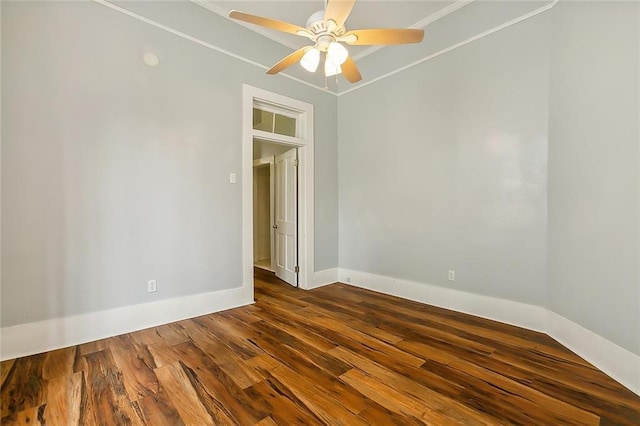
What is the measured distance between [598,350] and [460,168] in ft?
6.36

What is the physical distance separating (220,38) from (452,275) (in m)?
3.89

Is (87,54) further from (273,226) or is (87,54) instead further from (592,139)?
(592,139)

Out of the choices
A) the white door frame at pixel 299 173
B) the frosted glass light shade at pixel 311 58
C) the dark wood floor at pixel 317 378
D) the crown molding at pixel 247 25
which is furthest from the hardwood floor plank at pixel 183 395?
the crown molding at pixel 247 25

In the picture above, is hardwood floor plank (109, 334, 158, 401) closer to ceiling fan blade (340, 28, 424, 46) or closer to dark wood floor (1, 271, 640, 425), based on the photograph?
dark wood floor (1, 271, 640, 425)

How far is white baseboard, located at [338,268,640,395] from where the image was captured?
5.98 feet

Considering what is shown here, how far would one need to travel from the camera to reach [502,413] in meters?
1.53

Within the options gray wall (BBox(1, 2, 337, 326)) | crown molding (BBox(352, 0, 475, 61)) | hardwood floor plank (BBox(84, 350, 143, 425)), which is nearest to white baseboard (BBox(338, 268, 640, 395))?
gray wall (BBox(1, 2, 337, 326))

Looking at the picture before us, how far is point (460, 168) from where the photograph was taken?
3.12 metres

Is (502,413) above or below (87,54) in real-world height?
below

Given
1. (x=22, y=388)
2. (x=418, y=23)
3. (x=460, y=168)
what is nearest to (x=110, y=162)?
(x=22, y=388)

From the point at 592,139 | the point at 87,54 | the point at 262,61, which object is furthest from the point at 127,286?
the point at 592,139

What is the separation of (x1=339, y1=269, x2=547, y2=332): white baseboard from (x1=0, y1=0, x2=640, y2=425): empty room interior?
0.02 m

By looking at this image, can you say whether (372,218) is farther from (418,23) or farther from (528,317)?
(418,23)

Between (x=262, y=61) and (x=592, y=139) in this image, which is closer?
(x=592, y=139)
